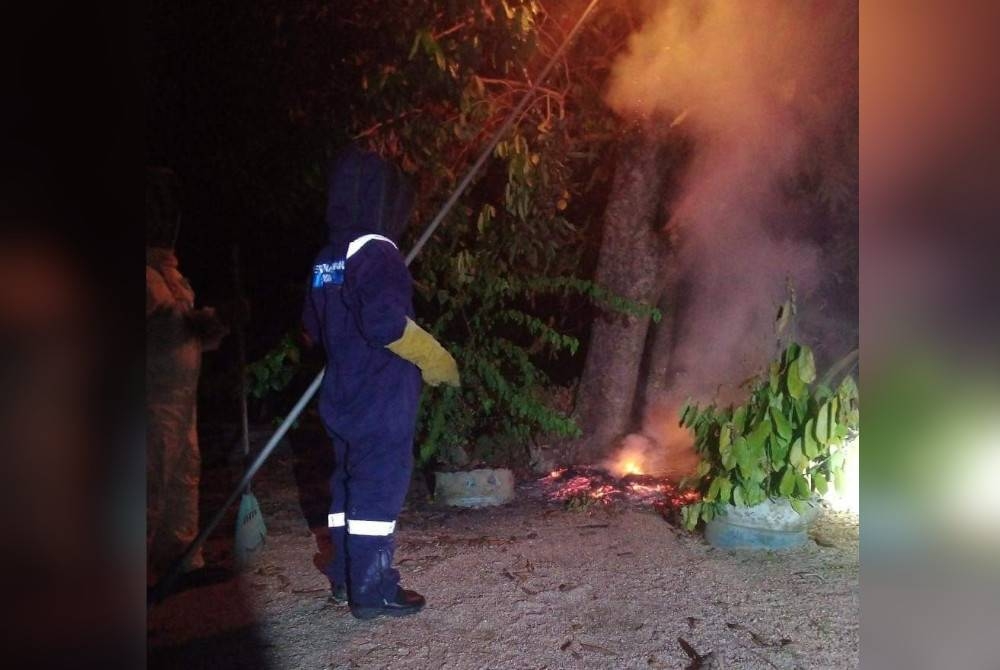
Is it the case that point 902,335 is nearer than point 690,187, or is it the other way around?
point 902,335

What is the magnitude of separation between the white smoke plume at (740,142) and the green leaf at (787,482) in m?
2.09

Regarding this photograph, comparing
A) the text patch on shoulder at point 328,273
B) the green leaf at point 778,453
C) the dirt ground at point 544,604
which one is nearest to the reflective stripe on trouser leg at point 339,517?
the dirt ground at point 544,604

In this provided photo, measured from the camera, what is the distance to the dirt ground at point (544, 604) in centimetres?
357

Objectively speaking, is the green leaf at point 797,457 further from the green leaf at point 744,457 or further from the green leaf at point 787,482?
the green leaf at point 744,457

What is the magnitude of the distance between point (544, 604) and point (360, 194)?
2198 millimetres

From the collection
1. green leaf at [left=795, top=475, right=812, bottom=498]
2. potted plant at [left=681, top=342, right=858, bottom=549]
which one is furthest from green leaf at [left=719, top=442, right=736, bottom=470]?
green leaf at [left=795, top=475, right=812, bottom=498]

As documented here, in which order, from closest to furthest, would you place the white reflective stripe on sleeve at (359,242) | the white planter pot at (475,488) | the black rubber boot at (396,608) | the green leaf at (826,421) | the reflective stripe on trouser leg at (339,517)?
the white reflective stripe on sleeve at (359,242)
the black rubber boot at (396,608)
the reflective stripe on trouser leg at (339,517)
the green leaf at (826,421)
the white planter pot at (475,488)

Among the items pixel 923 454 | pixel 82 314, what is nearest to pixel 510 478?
pixel 923 454

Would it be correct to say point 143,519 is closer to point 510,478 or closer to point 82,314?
point 82,314

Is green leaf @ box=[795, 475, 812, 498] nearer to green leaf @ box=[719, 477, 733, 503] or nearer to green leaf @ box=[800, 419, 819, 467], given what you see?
green leaf @ box=[800, 419, 819, 467]

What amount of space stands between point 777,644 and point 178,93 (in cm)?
572

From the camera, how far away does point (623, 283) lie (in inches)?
290

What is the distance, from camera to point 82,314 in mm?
1657

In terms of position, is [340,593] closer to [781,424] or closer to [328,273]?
[328,273]
